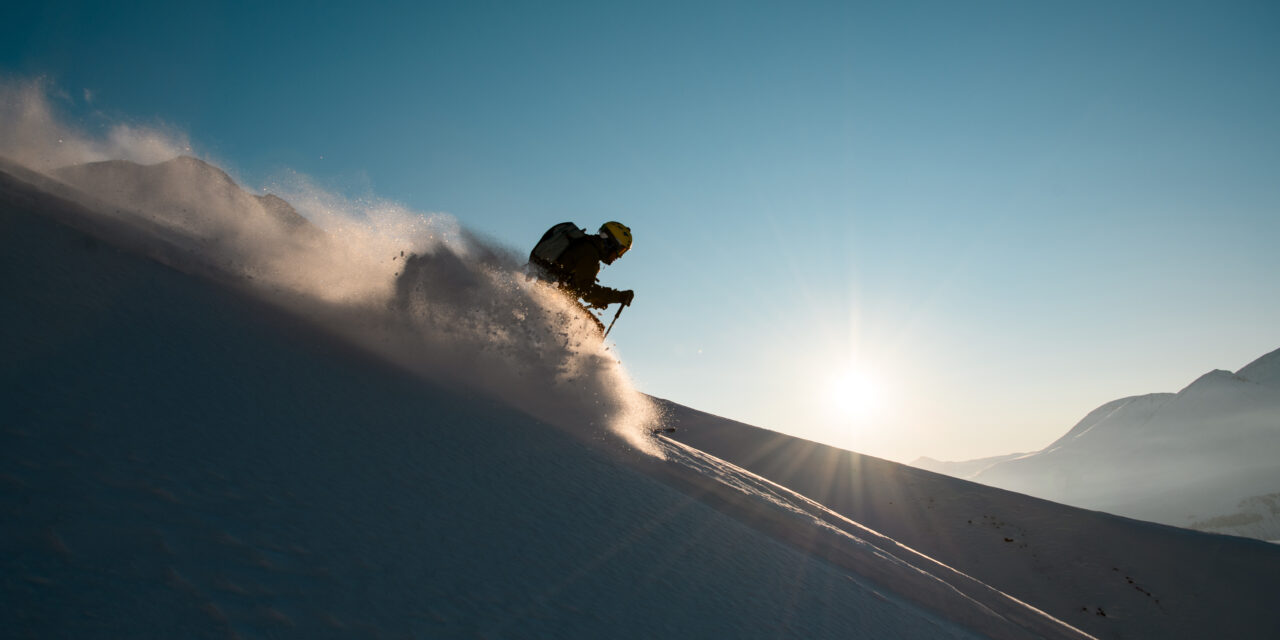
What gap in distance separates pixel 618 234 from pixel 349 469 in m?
7.78

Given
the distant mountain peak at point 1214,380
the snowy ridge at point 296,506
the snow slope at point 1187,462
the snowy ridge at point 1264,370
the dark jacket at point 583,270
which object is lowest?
the snowy ridge at point 296,506

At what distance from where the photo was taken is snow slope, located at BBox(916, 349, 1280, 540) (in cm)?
5891

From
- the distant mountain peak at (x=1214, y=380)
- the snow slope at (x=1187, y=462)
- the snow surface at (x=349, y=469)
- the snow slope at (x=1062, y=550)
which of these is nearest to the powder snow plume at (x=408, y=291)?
the snow surface at (x=349, y=469)

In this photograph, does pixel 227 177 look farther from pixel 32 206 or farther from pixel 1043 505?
pixel 1043 505

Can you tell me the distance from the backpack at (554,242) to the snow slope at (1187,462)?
6920cm

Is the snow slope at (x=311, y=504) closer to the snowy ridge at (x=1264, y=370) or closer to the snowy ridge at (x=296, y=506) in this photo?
the snowy ridge at (x=296, y=506)

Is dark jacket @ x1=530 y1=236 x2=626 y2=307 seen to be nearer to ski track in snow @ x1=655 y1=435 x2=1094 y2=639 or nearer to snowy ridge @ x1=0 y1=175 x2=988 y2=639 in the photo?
ski track in snow @ x1=655 y1=435 x2=1094 y2=639

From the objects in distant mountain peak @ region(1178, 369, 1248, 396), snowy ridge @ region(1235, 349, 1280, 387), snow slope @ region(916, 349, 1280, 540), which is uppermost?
snowy ridge @ region(1235, 349, 1280, 387)

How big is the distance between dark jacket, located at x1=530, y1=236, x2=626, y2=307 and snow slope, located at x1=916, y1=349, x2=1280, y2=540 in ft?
224

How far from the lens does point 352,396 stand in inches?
187

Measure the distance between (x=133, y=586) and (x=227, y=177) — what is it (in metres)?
10.1

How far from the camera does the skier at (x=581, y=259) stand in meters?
10.1

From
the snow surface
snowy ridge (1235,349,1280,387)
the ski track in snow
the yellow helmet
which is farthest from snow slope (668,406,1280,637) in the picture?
snowy ridge (1235,349,1280,387)

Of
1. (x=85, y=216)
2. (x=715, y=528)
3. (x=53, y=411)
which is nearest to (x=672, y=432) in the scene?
(x=715, y=528)
